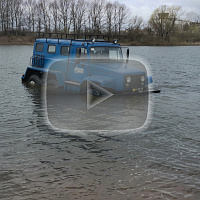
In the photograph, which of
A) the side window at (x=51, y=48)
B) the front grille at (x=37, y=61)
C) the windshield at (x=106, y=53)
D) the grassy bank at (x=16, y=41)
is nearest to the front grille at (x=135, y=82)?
the windshield at (x=106, y=53)

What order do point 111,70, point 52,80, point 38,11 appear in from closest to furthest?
point 111,70 → point 52,80 → point 38,11

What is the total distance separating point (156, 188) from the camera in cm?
576

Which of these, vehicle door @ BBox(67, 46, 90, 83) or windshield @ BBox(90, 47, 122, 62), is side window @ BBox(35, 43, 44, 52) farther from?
windshield @ BBox(90, 47, 122, 62)

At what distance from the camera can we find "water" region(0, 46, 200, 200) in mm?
5652

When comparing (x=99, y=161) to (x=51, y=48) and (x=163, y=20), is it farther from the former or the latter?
(x=163, y=20)

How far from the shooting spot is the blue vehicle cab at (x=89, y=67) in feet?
41.1

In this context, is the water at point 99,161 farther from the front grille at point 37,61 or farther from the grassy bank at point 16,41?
the grassy bank at point 16,41

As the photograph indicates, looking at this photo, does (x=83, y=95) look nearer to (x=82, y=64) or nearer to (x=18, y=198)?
(x=82, y=64)

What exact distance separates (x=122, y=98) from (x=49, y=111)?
12.0 ft

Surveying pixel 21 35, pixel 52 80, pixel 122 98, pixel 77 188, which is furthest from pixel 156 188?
pixel 21 35
